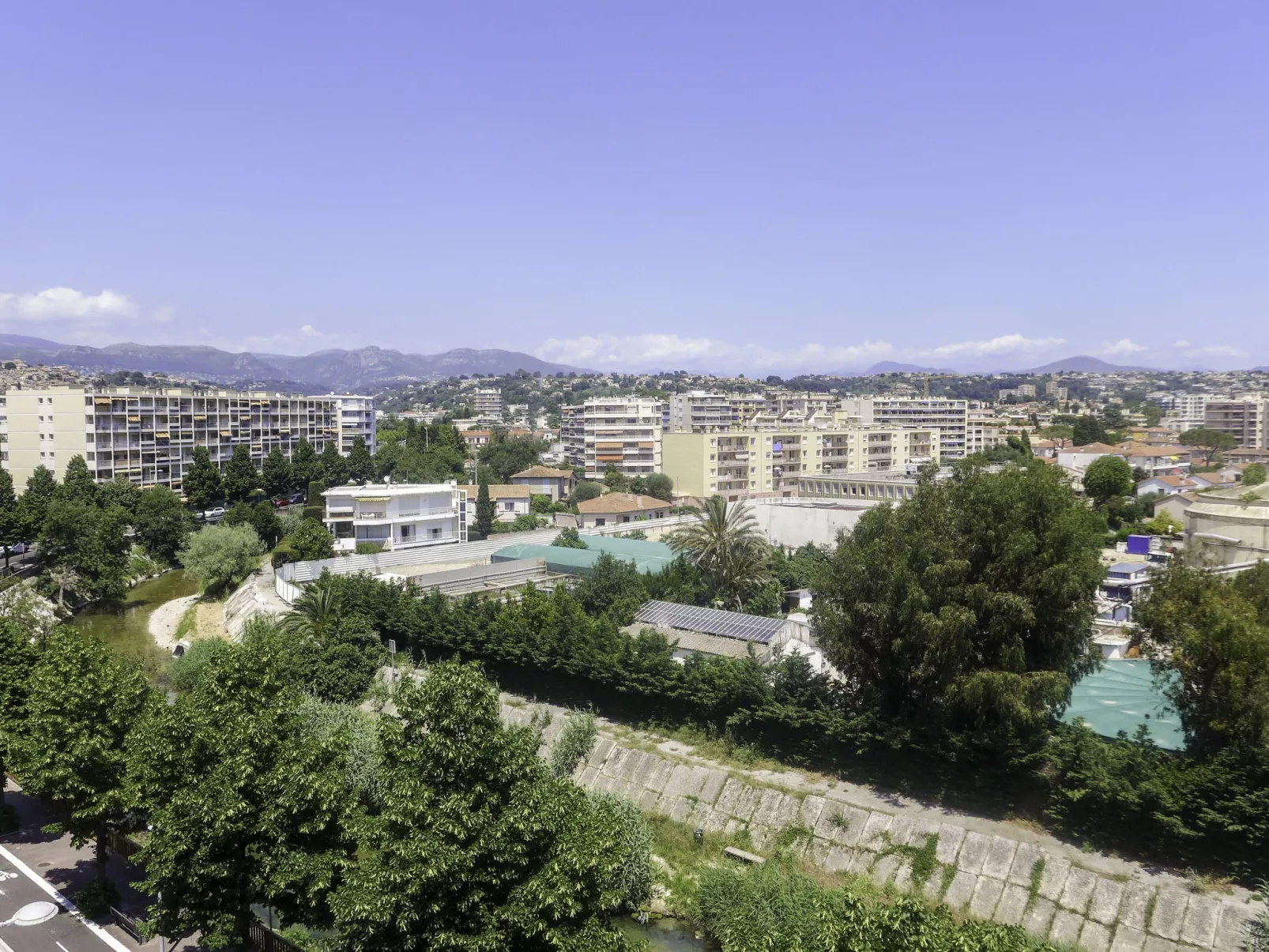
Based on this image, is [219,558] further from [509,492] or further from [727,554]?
[509,492]

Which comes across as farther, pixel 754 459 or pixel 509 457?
pixel 509 457

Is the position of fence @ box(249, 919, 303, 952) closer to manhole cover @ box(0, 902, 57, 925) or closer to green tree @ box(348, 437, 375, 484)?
manhole cover @ box(0, 902, 57, 925)

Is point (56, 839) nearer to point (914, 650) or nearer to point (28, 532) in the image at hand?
point (914, 650)

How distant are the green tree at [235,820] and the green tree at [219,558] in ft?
96.4

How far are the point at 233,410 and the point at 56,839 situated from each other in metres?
57.8

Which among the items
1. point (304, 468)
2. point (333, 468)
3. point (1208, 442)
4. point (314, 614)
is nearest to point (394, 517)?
point (314, 614)

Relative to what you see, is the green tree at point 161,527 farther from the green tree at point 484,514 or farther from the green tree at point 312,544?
the green tree at point 484,514

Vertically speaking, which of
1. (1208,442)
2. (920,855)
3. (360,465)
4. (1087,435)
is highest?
(1087,435)

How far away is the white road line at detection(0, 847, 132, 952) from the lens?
44.3 feet

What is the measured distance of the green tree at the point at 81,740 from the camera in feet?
46.7

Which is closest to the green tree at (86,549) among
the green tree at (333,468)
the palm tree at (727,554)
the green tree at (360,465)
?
the green tree at (333,468)

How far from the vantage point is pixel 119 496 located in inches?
1973

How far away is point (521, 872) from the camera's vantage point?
11219 millimetres

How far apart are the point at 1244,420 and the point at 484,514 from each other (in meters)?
102
